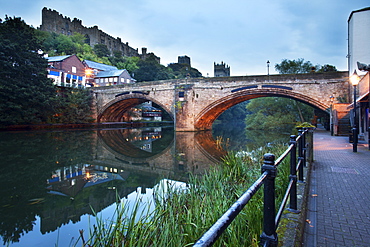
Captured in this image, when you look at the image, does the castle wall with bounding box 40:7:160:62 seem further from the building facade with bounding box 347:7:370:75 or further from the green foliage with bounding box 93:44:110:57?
the building facade with bounding box 347:7:370:75

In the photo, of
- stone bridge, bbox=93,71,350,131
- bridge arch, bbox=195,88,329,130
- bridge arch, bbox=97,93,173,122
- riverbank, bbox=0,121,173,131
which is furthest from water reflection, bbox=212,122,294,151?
riverbank, bbox=0,121,173,131

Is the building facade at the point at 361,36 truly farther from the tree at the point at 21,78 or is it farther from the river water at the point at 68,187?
the tree at the point at 21,78

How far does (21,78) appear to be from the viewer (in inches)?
670

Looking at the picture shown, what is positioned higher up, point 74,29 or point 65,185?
point 74,29

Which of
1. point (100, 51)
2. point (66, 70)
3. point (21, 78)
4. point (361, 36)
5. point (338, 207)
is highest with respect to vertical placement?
point (100, 51)

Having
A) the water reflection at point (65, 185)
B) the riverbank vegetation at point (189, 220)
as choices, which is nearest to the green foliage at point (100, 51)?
the water reflection at point (65, 185)

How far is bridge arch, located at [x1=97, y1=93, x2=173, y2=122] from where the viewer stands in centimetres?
2162

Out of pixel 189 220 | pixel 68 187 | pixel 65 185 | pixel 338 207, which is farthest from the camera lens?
pixel 65 185

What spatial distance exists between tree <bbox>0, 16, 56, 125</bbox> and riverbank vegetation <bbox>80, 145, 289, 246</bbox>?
1691cm

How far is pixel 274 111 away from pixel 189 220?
22090 millimetres

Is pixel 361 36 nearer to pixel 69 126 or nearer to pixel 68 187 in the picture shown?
pixel 68 187

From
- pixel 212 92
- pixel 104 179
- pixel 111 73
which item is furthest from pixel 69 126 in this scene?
pixel 111 73

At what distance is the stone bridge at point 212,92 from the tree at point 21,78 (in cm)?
662

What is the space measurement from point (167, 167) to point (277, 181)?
368 centimetres
